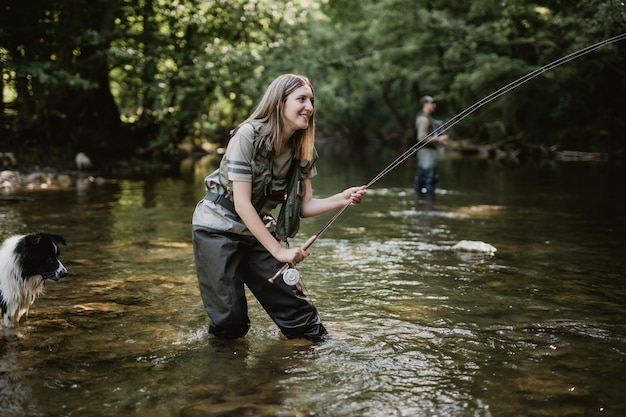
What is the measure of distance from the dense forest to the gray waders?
7.69 m

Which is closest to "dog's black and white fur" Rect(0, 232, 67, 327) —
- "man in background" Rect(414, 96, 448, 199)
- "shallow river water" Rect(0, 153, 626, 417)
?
"shallow river water" Rect(0, 153, 626, 417)

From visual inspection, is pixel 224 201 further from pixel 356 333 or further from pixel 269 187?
pixel 356 333

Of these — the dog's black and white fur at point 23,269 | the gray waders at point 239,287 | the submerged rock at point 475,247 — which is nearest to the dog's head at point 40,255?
the dog's black and white fur at point 23,269

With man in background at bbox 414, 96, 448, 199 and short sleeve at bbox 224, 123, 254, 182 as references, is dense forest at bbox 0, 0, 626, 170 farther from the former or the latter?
short sleeve at bbox 224, 123, 254, 182

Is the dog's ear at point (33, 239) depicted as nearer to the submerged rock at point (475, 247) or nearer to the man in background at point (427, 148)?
the submerged rock at point (475, 247)

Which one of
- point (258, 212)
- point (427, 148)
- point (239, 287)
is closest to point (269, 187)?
point (258, 212)

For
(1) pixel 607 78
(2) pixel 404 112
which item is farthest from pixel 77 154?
(2) pixel 404 112

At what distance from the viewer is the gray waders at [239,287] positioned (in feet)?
14.6

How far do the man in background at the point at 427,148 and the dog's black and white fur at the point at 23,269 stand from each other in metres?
9.54

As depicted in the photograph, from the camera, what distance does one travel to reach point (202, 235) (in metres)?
4.48

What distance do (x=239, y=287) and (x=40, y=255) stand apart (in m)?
1.64

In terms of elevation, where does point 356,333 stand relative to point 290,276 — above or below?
below

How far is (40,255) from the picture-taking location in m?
5.07

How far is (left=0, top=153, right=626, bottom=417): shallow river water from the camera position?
380 cm
